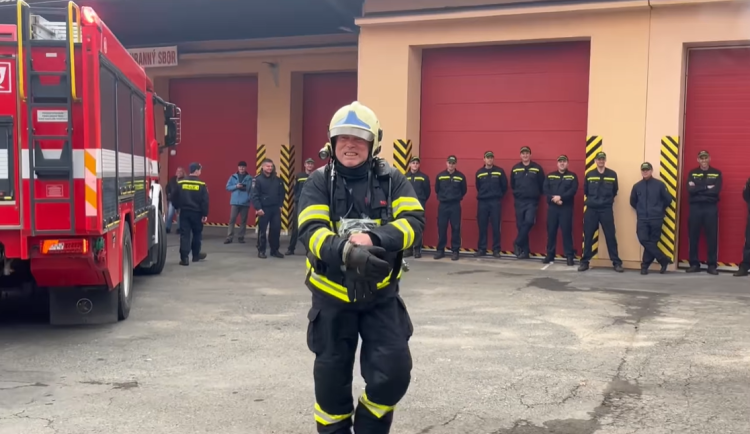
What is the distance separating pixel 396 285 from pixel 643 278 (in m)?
9.47

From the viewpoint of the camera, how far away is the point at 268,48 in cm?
2020

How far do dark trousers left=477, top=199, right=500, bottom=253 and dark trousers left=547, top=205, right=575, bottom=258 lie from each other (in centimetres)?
108

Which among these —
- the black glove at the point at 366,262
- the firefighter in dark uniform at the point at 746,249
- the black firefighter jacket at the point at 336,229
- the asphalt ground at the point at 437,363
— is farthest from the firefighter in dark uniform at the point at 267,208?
the black glove at the point at 366,262

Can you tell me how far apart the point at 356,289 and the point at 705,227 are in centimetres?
1088

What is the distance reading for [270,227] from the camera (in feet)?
50.0

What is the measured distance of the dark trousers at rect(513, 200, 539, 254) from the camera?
582 inches

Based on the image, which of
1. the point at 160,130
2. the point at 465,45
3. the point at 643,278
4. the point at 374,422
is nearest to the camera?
the point at 374,422

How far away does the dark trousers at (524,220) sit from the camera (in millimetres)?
14773


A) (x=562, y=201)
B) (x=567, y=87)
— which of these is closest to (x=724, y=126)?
(x=567, y=87)

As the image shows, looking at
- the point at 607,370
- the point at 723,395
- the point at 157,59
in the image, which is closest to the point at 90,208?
the point at 607,370

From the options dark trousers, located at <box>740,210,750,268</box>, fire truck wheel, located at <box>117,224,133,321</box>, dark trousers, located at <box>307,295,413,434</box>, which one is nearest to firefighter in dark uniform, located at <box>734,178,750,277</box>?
dark trousers, located at <box>740,210,750,268</box>

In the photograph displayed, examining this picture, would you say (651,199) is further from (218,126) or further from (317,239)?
(218,126)

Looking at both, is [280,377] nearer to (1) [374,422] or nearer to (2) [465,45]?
(1) [374,422]

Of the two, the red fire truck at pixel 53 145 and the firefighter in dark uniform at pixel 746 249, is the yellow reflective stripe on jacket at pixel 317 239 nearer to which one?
the red fire truck at pixel 53 145
